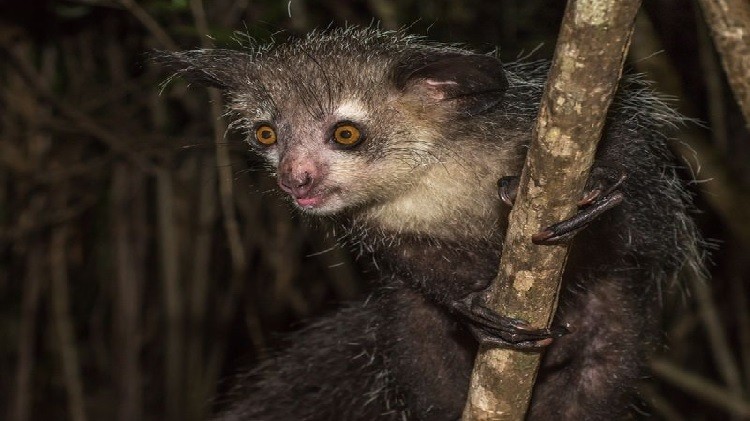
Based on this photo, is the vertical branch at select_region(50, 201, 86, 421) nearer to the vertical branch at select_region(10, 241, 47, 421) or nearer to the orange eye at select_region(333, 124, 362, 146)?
the vertical branch at select_region(10, 241, 47, 421)

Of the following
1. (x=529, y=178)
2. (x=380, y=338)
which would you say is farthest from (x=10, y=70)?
(x=529, y=178)

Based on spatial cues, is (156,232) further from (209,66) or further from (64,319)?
(209,66)

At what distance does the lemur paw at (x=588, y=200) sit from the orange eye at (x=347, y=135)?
590 millimetres

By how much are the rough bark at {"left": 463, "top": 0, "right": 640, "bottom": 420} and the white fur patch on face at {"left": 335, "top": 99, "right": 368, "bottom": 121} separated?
78 cm

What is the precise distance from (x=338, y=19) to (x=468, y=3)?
2.42ft

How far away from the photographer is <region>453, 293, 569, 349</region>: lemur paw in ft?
9.00

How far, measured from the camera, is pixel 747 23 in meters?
2.30

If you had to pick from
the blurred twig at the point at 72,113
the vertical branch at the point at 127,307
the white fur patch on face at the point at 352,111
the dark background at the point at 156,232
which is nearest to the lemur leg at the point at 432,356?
the white fur patch on face at the point at 352,111

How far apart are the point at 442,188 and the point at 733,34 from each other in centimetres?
123

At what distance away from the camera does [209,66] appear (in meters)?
3.61

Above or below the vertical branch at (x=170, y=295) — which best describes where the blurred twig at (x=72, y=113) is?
Answer: above

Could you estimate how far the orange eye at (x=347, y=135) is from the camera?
324 centimetres

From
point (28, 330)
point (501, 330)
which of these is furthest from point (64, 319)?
point (501, 330)

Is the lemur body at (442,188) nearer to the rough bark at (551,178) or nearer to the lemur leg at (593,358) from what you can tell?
the lemur leg at (593,358)
